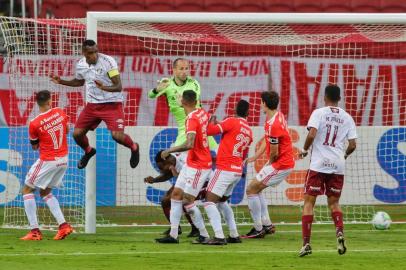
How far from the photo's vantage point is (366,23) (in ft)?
53.6

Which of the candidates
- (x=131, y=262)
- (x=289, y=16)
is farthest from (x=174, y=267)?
(x=289, y=16)

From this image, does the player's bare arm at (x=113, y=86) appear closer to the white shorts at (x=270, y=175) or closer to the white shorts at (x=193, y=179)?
the white shorts at (x=193, y=179)

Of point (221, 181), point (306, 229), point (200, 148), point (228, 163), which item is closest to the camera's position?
point (306, 229)

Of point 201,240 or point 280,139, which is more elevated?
point 280,139

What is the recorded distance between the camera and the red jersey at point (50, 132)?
1440 centimetres

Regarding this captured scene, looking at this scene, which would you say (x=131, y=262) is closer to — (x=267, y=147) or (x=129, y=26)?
(x=267, y=147)

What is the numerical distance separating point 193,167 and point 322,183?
177 centimetres

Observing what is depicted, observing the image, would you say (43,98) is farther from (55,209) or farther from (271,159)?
(271,159)

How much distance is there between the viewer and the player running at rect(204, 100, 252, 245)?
13953 mm

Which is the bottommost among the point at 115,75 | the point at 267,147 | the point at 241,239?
the point at 241,239

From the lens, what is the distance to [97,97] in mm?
15266

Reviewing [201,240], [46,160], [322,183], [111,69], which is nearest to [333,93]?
[322,183]

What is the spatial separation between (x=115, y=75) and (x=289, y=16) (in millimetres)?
2779

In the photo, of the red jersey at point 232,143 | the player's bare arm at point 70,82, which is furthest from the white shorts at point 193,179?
the player's bare arm at point 70,82
